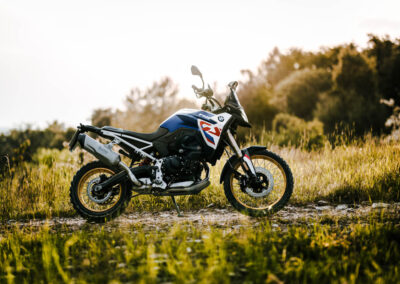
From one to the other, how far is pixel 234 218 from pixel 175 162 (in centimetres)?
107

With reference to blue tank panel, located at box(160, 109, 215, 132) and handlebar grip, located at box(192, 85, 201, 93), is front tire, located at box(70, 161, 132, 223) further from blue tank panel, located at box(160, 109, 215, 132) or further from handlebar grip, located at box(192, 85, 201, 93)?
handlebar grip, located at box(192, 85, 201, 93)

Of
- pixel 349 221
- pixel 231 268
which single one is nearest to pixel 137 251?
pixel 231 268

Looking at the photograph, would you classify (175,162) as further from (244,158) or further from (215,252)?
(215,252)

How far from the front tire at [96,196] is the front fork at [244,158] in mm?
1492

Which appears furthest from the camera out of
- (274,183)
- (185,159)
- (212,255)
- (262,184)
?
(274,183)

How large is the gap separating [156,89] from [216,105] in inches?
746

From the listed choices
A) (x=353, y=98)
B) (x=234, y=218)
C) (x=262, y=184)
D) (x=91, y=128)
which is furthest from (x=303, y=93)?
(x=91, y=128)

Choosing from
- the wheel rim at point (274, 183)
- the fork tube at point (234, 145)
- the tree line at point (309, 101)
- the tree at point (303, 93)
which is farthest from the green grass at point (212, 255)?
the tree at point (303, 93)

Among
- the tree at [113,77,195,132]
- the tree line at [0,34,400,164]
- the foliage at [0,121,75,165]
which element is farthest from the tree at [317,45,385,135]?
the foliage at [0,121,75,165]

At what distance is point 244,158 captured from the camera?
464cm

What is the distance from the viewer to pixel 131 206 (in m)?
5.43

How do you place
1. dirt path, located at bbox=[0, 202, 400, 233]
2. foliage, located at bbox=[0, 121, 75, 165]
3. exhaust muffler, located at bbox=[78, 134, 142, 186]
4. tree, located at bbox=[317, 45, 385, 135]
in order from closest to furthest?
dirt path, located at bbox=[0, 202, 400, 233], exhaust muffler, located at bbox=[78, 134, 142, 186], tree, located at bbox=[317, 45, 385, 135], foliage, located at bbox=[0, 121, 75, 165]

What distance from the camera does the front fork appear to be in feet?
15.1

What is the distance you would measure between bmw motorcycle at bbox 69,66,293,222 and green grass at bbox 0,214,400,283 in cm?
59
